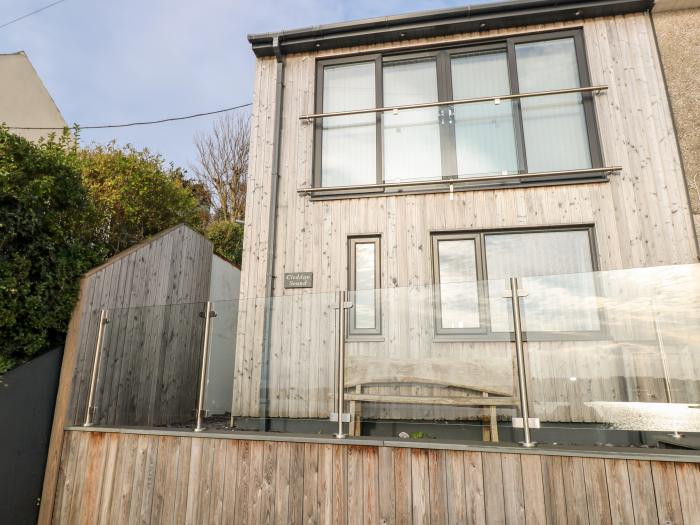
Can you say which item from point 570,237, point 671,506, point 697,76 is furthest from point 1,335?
point 697,76

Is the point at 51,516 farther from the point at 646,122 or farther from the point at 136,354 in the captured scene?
the point at 646,122

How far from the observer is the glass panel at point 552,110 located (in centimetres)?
574

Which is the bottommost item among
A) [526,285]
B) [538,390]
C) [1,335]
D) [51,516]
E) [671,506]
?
[51,516]

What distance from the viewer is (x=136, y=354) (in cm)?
509

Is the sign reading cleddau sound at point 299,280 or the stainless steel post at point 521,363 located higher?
the sign reading cleddau sound at point 299,280

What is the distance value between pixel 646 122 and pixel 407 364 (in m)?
4.68

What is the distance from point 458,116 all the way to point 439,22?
143cm

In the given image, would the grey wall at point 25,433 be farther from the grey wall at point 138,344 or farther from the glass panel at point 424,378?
the glass panel at point 424,378

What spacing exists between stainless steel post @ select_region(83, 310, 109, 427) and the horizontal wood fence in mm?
200

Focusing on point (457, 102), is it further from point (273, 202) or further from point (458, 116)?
point (273, 202)

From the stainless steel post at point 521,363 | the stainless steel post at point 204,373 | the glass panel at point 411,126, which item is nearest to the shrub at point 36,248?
the stainless steel post at point 204,373

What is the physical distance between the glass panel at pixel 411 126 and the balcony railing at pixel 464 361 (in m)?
2.68

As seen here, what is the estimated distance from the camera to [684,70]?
19.0 ft

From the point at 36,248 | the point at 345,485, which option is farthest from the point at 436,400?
the point at 36,248
